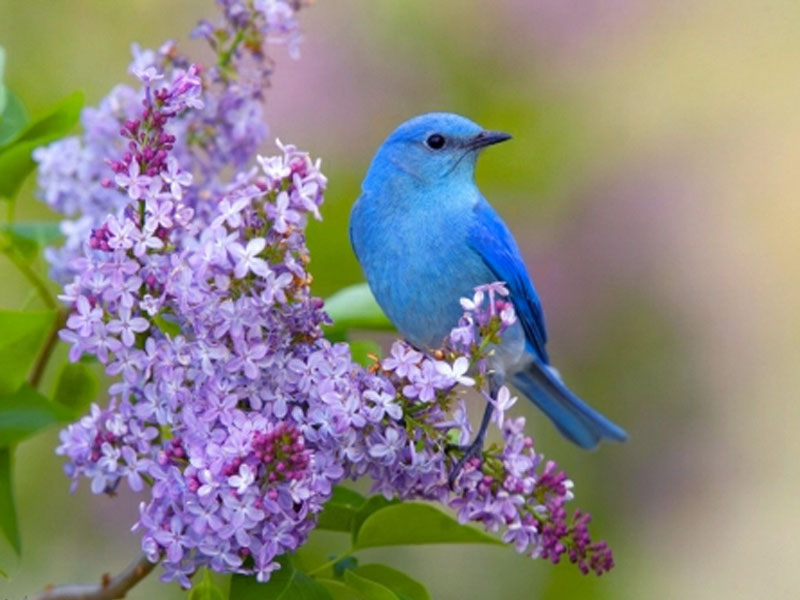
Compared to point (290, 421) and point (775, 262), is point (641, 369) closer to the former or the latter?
point (775, 262)

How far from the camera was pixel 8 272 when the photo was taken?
473 cm

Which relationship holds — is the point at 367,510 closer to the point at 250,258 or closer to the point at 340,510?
the point at 340,510

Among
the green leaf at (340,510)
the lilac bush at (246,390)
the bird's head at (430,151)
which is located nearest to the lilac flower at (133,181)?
the lilac bush at (246,390)

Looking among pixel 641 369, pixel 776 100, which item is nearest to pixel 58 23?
pixel 641 369

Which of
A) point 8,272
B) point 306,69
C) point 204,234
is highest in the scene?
point 204,234

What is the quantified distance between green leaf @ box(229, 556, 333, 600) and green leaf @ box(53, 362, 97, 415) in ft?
2.24

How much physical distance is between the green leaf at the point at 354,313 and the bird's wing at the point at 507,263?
307 mm

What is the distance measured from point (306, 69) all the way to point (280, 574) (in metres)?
3.77

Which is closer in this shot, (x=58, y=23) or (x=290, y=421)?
(x=290, y=421)

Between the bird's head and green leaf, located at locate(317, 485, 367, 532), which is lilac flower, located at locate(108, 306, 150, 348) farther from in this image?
the bird's head

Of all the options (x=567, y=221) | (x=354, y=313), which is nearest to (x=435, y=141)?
(x=354, y=313)

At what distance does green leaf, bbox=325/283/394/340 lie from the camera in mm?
2908

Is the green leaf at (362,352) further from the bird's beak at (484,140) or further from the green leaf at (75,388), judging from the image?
the bird's beak at (484,140)

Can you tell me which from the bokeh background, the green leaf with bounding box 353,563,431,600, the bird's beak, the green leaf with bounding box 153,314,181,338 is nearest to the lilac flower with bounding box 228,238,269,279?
the green leaf with bounding box 153,314,181,338
